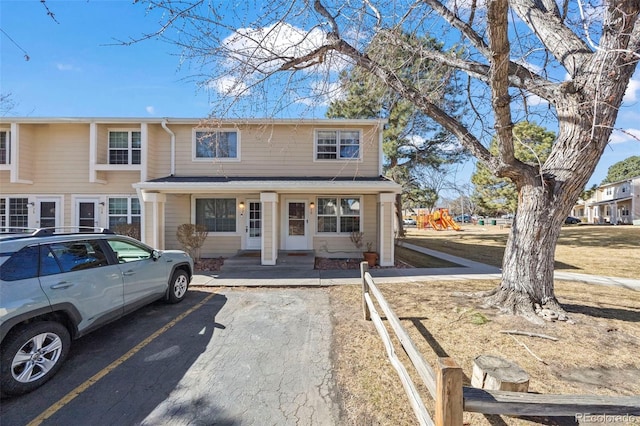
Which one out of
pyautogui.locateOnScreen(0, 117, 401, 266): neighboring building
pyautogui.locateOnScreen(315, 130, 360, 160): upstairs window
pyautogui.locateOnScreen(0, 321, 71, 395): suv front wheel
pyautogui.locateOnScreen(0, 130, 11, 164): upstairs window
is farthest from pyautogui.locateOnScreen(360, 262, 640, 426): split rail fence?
pyautogui.locateOnScreen(0, 130, 11, 164): upstairs window

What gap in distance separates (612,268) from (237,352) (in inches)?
531

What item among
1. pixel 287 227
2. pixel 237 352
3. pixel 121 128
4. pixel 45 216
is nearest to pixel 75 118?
pixel 121 128

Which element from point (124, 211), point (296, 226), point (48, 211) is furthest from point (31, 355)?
point (48, 211)

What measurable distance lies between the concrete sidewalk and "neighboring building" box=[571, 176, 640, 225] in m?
38.0

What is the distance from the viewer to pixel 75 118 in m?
11.0

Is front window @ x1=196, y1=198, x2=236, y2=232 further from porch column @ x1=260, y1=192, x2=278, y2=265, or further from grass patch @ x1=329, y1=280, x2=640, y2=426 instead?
grass patch @ x1=329, y1=280, x2=640, y2=426

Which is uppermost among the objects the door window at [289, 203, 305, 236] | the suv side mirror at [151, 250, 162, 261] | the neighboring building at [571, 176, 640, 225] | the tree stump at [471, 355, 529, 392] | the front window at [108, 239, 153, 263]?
the neighboring building at [571, 176, 640, 225]

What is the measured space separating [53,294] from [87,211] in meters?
10.3

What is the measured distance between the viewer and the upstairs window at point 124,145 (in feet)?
37.4

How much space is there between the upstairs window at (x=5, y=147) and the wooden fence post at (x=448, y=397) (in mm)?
15969

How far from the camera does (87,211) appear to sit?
11484mm

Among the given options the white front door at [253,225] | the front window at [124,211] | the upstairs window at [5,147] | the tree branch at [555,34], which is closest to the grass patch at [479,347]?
the tree branch at [555,34]

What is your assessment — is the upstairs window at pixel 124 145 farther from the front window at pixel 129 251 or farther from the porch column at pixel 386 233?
the porch column at pixel 386 233

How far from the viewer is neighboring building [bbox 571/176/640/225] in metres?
36.5
